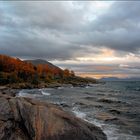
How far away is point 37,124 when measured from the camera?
14234 mm

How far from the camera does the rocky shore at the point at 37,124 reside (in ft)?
46.1

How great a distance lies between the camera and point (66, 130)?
14.4m

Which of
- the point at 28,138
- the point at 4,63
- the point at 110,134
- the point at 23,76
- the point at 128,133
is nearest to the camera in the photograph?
the point at 28,138

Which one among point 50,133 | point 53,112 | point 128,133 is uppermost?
point 53,112

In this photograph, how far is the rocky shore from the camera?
46.1 ft

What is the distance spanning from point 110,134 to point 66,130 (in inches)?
284

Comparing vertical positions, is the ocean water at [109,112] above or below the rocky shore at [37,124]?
below

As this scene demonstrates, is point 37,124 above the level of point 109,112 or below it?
above

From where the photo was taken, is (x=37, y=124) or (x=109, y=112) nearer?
(x=37, y=124)

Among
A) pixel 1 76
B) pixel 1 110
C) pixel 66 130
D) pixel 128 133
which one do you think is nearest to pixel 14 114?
pixel 1 110

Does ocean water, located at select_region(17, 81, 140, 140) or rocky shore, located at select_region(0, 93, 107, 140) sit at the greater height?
rocky shore, located at select_region(0, 93, 107, 140)

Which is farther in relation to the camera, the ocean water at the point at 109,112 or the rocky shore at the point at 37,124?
the ocean water at the point at 109,112

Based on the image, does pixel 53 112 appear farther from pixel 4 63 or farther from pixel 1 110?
pixel 4 63

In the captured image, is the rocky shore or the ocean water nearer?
the rocky shore
